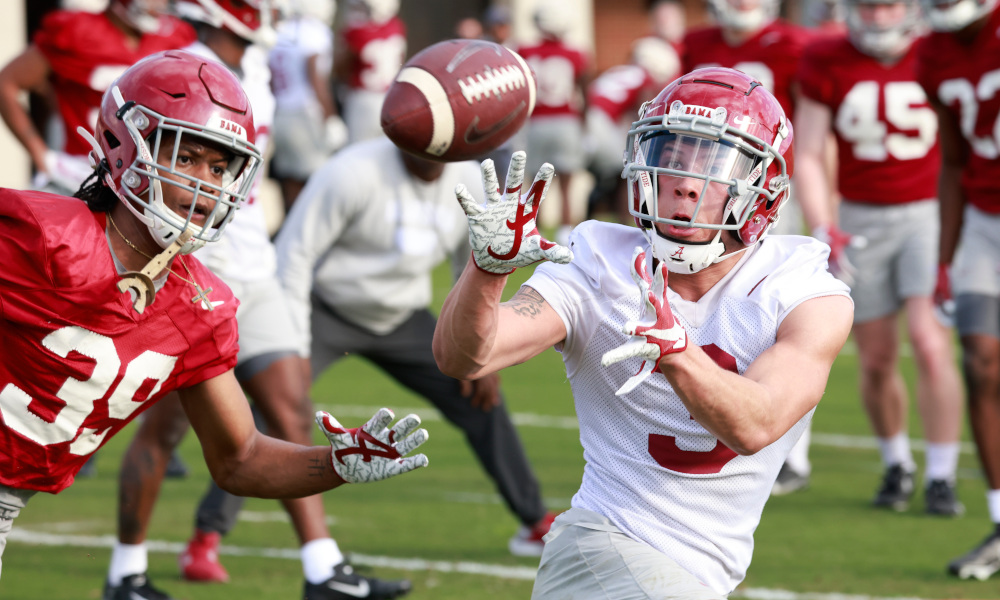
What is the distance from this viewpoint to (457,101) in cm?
362

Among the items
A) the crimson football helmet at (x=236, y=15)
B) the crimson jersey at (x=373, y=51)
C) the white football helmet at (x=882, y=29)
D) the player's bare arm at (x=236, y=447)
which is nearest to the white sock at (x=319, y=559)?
the player's bare arm at (x=236, y=447)

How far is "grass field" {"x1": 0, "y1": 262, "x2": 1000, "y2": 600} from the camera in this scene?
4.60 m

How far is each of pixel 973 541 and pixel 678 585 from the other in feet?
9.66

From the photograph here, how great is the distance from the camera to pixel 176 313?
9.80 ft

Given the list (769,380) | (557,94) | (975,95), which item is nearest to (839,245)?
(975,95)

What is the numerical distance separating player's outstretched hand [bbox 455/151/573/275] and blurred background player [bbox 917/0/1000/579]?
3.01m

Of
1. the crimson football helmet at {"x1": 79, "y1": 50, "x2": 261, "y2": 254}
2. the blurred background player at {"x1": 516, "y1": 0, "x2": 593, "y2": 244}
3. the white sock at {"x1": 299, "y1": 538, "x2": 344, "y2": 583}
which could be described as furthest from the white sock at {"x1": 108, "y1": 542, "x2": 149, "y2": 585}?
the blurred background player at {"x1": 516, "y1": 0, "x2": 593, "y2": 244}

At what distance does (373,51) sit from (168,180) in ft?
32.2

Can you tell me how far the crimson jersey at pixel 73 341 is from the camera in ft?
9.01

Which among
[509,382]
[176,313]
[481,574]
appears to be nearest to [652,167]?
[176,313]

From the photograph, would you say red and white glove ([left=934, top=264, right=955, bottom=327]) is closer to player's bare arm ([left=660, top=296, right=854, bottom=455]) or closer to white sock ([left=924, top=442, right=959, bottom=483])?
white sock ([left=924, top=442, right=959, bottom=483])

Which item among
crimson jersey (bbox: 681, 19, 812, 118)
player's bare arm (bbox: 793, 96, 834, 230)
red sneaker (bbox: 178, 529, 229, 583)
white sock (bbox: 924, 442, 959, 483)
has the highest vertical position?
crimson jersey (bbox: 681, 19, 812, 118)

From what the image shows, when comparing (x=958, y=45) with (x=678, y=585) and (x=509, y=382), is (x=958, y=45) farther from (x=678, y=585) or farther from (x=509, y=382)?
(x=509, y=382)

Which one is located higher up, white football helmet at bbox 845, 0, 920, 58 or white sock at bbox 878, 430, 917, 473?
white football helmet at bbox 845, 0, 920, 58
